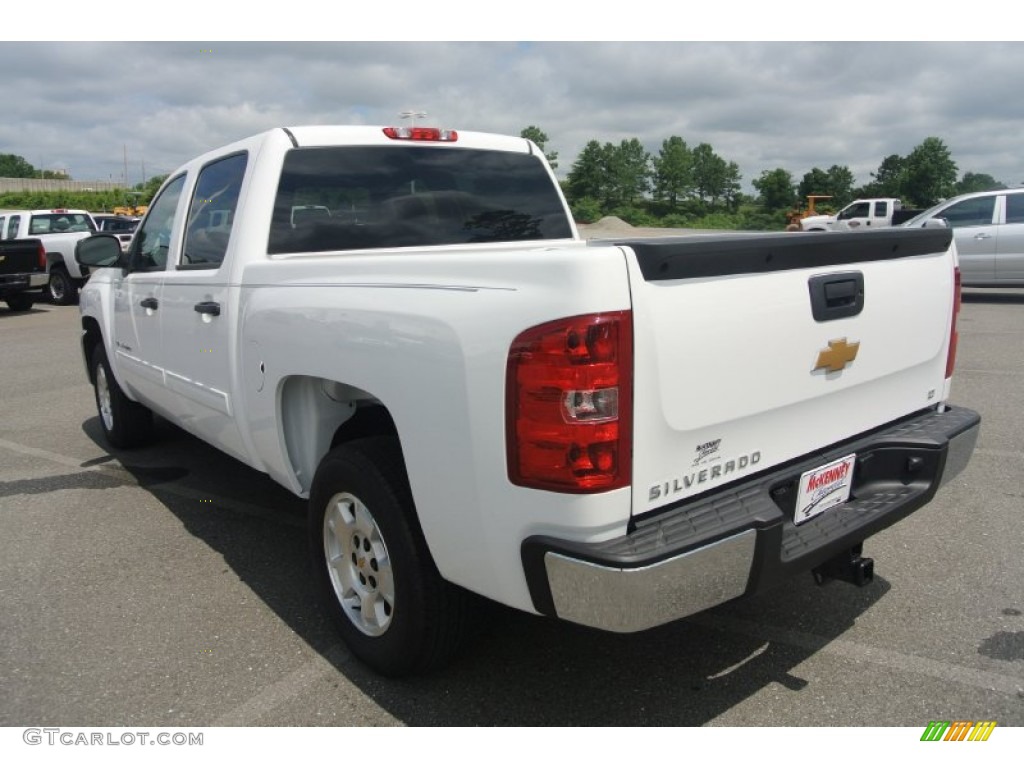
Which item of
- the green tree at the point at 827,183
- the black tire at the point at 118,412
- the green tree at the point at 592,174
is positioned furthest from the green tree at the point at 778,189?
the black tire at the point at 118,412

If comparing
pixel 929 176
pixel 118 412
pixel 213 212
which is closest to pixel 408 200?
pixel 213 212

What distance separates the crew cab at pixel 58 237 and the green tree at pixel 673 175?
66756mm

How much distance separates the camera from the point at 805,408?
8.53 ft

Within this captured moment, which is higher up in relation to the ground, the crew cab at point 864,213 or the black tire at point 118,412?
the crew cab at point 864,213

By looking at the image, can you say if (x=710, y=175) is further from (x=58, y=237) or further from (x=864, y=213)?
(x=58, y=237)

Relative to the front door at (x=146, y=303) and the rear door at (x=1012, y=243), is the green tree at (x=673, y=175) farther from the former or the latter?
the front door at (x=146, y=303)

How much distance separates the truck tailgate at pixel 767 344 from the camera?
215 cm

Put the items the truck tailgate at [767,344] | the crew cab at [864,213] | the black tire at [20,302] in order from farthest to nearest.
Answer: the crew cab at [864,213] < the black tire at [20,302] < the truck tailgate at [767,344]

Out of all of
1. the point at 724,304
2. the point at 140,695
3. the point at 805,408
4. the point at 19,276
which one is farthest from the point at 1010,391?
the point at 19,276

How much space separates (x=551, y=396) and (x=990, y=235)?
44.3 ft

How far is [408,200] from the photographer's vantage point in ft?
12.9

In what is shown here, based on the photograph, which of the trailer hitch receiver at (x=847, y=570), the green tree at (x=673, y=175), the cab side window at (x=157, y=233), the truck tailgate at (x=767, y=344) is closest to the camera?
the truck tailgate at (x=767, y=344)

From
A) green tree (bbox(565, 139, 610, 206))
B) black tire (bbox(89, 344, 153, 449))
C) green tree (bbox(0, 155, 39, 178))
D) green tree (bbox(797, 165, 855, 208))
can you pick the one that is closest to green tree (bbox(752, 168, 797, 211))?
green tree (bbox(797, 165, 855, 208))

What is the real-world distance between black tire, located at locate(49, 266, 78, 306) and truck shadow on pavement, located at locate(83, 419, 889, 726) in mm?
15770
